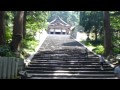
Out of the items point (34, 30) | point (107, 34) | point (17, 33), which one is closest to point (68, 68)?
point (17, 33)

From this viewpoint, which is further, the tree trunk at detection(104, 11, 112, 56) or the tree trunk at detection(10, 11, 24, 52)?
the tree trunk at detection(104, 11, 112, 56)

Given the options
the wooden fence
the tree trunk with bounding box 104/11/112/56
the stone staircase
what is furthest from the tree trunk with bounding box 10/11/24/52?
the tree trunk with bounding box 104/11/112/56

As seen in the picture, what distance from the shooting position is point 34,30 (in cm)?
3450

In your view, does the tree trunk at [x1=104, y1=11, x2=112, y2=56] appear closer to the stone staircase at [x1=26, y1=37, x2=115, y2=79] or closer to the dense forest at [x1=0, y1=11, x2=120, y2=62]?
the dense forest at [x1=0, y1=11, x2=120, y2=62]

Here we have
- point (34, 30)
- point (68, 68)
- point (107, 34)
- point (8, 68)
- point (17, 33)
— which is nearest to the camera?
point (8, 68)

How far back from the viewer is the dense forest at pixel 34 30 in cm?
1914

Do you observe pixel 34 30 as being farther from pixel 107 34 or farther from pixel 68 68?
pixel 68 68

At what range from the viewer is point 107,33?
22.7m

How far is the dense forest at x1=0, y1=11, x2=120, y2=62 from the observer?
19.1 meters

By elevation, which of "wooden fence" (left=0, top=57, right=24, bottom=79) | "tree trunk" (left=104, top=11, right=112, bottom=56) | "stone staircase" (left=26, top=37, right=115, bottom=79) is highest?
"tree trunk" (left=104, top=11, right=112, bottom=56)
